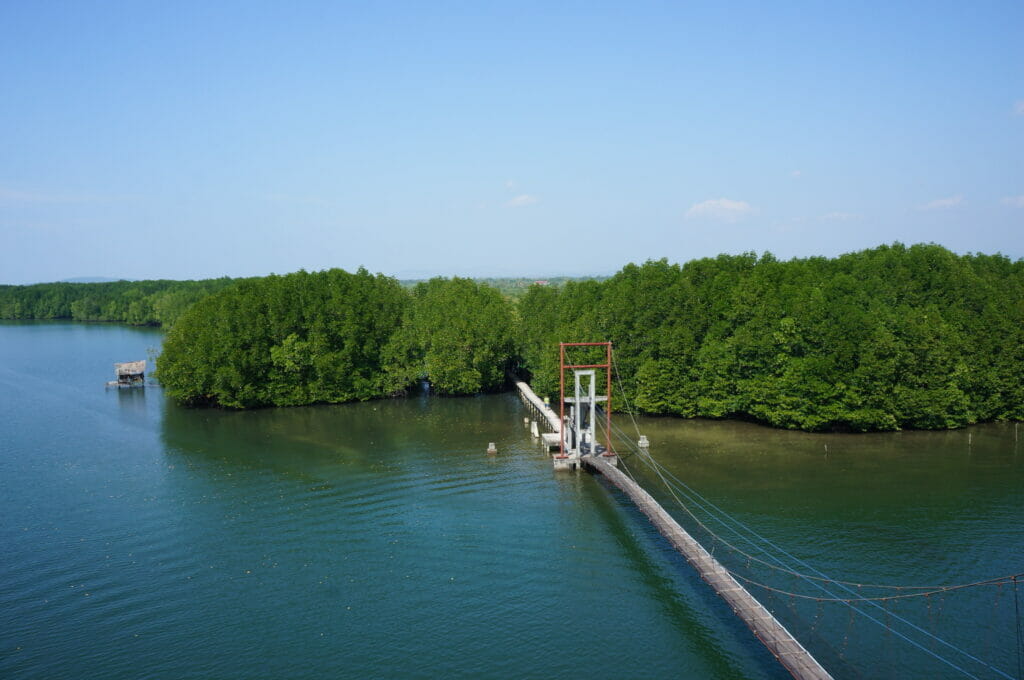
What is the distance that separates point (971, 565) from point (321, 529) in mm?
25629

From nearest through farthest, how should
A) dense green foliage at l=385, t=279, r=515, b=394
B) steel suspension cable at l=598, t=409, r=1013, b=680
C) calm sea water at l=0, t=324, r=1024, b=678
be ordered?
steel suspension cable at l=598, t=409, r=1013, b=680 < calm sea water at l=0, t=324, r=1024, b=678 < dense green foliage at l=385, t=279, r=515, b=394

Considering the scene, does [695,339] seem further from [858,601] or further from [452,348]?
[858,601]

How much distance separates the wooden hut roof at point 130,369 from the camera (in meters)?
65.4

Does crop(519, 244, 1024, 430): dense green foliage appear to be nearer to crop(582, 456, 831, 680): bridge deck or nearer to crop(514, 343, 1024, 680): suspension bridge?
crop(514, 343, 1024, 680): suspension bridge

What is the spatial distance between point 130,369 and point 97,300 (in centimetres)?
11003

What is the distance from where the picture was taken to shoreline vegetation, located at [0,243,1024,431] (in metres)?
42.9

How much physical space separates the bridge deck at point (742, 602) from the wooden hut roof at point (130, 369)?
56.2 meters

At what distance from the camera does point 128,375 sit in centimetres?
6575

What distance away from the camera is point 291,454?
40875 millimetres

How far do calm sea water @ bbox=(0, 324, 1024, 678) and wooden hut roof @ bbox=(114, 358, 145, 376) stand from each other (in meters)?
21.6

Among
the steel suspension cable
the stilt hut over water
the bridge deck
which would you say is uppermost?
the stilt hut over water

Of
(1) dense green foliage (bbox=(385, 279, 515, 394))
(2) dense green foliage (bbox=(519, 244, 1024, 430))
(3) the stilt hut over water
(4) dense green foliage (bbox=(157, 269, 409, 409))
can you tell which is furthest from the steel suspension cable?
(3) the stilt hut over water

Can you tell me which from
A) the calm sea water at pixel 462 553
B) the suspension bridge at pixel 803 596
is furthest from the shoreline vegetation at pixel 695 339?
the suspension bridge at pixel 803 596

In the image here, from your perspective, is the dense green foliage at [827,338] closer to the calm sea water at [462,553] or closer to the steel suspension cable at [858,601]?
the calm sea water at [462,553]
